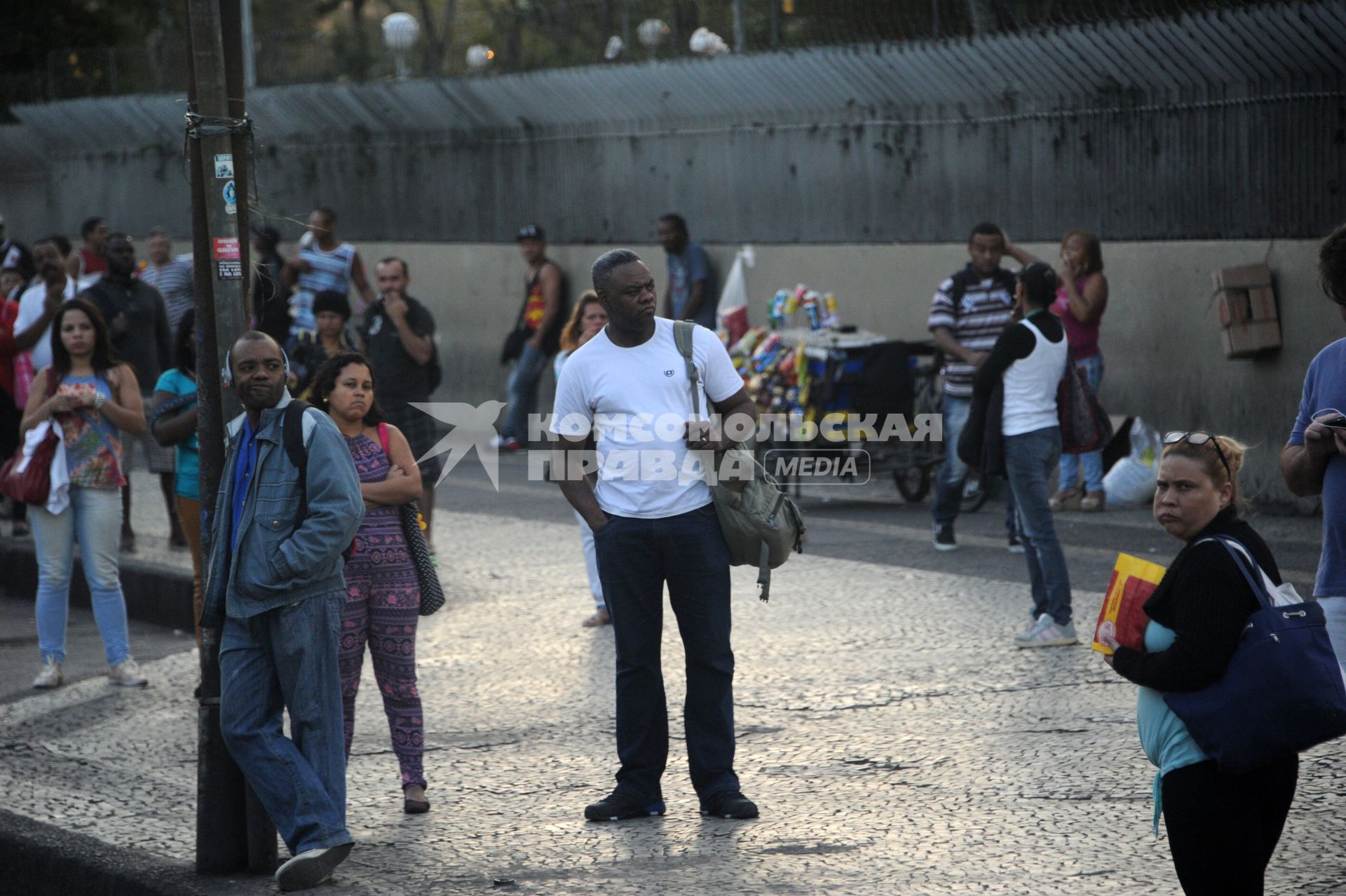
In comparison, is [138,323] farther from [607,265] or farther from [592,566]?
[607,265]

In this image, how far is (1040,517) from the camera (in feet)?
25.4

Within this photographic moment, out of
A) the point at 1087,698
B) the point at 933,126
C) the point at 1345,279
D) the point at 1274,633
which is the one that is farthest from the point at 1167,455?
the point at 933,126

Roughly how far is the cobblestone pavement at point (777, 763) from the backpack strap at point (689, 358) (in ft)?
4.46

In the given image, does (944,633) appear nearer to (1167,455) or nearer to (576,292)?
(1167,455)

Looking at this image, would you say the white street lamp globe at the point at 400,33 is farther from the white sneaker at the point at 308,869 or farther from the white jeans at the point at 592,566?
the white sneaker at the point at 308,869

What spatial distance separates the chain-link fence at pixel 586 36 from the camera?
13.1 m

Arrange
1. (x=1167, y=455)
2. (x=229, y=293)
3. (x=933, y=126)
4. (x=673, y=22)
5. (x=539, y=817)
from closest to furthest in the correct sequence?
(x=1167, y=455), (x=229, y=293), (x=539, y=817), (x=933, y=126), (x=673, y=22)

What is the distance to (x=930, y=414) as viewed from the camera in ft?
40.2

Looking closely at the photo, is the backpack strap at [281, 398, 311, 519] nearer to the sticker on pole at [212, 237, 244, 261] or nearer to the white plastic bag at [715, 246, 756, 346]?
the sticker on pole at [212, 237, 244, 261]

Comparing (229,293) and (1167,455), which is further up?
(229,293)

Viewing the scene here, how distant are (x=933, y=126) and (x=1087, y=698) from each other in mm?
7779

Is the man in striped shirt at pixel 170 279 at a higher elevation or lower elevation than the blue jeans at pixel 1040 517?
higher

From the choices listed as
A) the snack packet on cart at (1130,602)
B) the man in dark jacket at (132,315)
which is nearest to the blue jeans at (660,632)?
the snack packet on cart at (1130,602)

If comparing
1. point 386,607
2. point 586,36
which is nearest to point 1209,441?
point 386,607
